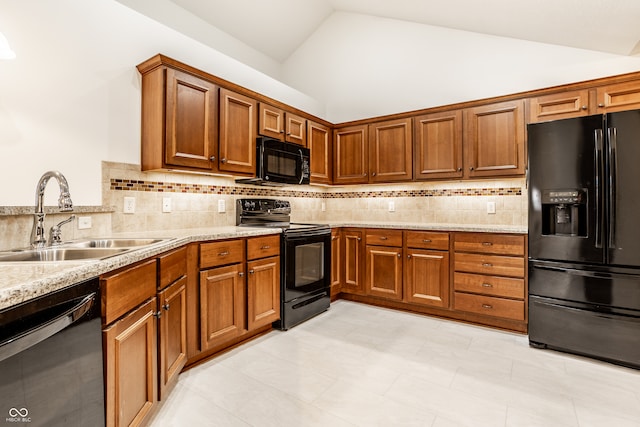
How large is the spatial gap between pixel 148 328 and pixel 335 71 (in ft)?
12.9

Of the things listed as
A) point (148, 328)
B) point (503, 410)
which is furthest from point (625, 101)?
point (148, 328)

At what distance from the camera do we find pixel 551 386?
1965mm

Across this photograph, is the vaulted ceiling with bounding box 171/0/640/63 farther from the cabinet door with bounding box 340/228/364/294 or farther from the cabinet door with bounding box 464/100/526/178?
the cabinet door with bounding box 340/228/364/294

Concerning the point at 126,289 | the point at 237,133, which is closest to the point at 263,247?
the point at 237,133

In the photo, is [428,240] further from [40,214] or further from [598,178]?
[40,214]

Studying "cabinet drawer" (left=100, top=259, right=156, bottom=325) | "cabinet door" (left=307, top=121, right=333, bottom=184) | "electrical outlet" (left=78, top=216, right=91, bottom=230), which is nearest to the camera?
"cabinet drawer" (left=100, top=259, right=156, bottom=325)

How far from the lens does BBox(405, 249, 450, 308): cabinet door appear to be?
3066 millimetres

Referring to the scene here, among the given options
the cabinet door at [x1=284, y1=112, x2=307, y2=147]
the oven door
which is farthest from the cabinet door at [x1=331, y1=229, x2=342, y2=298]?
the cabinet door at [x1=284, y1=112, x2=307, y2=147]

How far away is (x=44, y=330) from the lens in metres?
0.88

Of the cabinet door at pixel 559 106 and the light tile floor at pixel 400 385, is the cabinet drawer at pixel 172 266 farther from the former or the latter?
the cabinet door at pixel 559 106

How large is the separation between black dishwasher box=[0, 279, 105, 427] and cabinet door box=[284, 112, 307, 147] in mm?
2535

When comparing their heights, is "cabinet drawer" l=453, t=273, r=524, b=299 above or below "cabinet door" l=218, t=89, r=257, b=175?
below

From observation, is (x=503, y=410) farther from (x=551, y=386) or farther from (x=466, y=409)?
(x=551, y=386)

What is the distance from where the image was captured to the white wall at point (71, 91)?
1.84m
